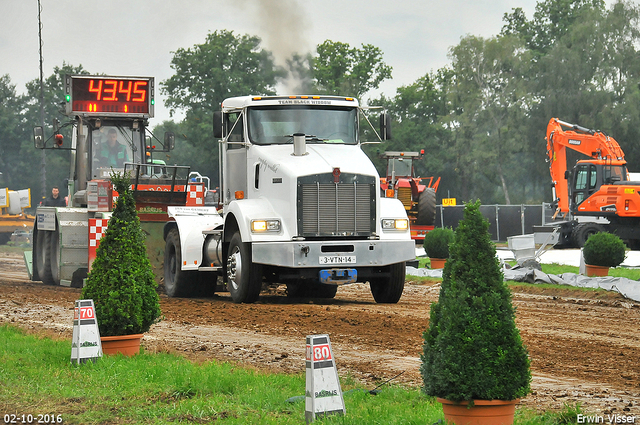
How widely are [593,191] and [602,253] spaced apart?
13131mm

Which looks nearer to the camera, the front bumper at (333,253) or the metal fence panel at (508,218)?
the front bumper at (333,253)

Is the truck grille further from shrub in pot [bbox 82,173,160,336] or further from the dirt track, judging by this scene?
shrub in pot [bbox 82,173,160,336]

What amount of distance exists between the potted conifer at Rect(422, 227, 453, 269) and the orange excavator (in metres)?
7.57

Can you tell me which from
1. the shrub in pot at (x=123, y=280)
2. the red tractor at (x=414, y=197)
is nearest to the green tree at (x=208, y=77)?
the red tractor at (x=414, y=197)

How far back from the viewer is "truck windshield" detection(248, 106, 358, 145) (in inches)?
542

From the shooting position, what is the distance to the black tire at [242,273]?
12.9m

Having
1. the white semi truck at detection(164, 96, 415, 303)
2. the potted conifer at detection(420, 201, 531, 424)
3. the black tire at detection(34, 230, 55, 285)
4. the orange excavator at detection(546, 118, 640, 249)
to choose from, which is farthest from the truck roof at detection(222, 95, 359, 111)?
the orange excavator at detection(546, 118, 640, 249)

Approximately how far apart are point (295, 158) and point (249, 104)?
4.70ft

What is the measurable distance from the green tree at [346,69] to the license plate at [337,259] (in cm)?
5535

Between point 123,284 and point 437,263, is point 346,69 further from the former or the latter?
point 123,284

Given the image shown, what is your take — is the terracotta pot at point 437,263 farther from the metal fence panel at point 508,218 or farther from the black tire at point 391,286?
the metal fence panel at point 508,218

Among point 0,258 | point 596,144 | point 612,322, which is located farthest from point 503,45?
point 612,322

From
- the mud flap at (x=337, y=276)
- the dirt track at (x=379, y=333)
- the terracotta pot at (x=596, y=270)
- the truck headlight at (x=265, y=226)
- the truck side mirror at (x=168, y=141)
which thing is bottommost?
the dirt track at (x=379, y=333)

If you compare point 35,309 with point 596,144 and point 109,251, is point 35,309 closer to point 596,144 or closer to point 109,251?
point 109,251
